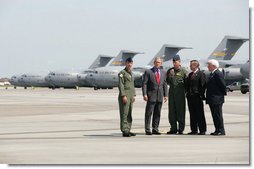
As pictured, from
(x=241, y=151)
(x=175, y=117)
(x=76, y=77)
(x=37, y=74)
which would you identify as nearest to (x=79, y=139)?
(x=175, y=117)

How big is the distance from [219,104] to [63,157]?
6.08 metres

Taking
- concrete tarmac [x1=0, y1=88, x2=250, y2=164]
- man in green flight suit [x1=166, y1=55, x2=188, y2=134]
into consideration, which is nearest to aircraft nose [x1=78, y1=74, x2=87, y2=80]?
concrete tarmac [x1=0, y1=88, x2=250, y2=164]

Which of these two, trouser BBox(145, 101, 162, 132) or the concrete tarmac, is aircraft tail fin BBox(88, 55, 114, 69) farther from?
trouser BBox(145, 101, 162, 132)

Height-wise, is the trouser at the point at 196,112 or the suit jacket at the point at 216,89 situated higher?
the suit jacket at the point at 216,89

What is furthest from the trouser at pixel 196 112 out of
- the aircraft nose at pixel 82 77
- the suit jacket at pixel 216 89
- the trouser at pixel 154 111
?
→ the aircraft nose at pixel 82 77

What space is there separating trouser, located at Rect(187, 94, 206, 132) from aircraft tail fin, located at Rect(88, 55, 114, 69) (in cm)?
12406

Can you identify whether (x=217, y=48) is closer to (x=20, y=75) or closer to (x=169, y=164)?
(x=20, y=75)

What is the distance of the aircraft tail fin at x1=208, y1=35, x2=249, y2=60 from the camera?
333ft

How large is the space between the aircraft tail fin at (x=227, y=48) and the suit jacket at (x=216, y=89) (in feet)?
281

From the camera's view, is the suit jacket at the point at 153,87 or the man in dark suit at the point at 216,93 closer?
the man in dark suit at the point at 216,93

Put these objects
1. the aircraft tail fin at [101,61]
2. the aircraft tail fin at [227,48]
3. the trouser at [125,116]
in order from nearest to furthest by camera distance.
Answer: the trouser at [125,116] → the aircraft tail fin at [227,48] → the aircraft tail fin at [101,61]

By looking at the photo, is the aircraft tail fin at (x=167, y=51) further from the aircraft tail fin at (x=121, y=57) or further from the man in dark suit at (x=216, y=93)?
the man in dark suit at (x=216, y=93)

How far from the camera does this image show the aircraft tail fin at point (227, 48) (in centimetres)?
10150

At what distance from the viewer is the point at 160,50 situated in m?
124
